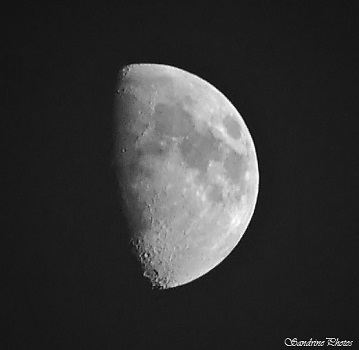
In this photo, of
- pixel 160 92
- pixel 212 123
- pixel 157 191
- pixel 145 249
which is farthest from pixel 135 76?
pixel 145 249

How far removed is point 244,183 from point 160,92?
1.55 metres

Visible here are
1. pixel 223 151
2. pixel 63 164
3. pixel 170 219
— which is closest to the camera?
pixel 63 164

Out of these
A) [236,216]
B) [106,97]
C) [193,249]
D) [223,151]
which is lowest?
[193,249]

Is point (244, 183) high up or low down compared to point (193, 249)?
up

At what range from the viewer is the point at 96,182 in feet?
18.9

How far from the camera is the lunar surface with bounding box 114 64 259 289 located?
19.6ft

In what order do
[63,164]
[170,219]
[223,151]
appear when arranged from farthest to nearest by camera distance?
1. [223,151]
2. [170,219]
3. [63,164]

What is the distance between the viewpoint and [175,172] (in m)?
6.03

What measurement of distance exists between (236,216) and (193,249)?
771 mm

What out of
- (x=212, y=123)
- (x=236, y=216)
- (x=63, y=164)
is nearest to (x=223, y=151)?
(x=212, y=123)

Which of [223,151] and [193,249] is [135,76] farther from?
[193,249]

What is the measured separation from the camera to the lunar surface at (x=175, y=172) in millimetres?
5961

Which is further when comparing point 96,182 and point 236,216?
point 236,216

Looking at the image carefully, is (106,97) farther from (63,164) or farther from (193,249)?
(193,249)
